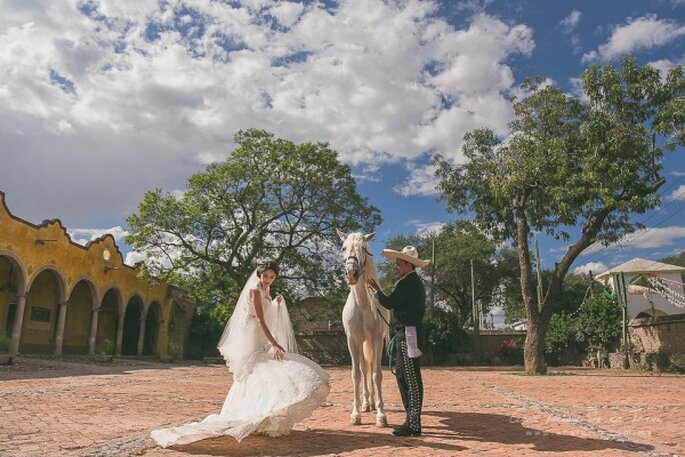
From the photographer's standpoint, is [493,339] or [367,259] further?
[493,339]

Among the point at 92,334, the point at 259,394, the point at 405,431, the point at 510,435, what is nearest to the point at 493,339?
the point at 92,334

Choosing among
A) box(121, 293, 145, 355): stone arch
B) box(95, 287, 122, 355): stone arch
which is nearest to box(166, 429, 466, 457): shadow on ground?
box(95, 287, 122, 355): stone arch

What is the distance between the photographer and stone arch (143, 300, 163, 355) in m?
30.7

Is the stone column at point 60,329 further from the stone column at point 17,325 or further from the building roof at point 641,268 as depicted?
the building roof at point 641,268

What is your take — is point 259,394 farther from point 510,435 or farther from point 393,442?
point 510,435

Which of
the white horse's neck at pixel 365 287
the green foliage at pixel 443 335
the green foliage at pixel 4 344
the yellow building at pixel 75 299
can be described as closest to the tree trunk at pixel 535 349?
the green foliage at pixel 443 335

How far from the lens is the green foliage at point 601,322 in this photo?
23.5 m

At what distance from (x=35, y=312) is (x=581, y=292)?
33139mm

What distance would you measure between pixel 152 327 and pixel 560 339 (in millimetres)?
23205

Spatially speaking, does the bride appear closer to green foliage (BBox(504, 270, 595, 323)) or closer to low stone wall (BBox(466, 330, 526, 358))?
low stone wall (BBox(466, 330, 526, 358))

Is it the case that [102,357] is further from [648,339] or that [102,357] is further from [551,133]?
[648,339]

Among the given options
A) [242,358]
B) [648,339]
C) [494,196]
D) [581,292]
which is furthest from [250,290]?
[581,292]

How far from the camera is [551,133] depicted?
16812mm

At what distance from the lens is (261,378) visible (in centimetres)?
496
